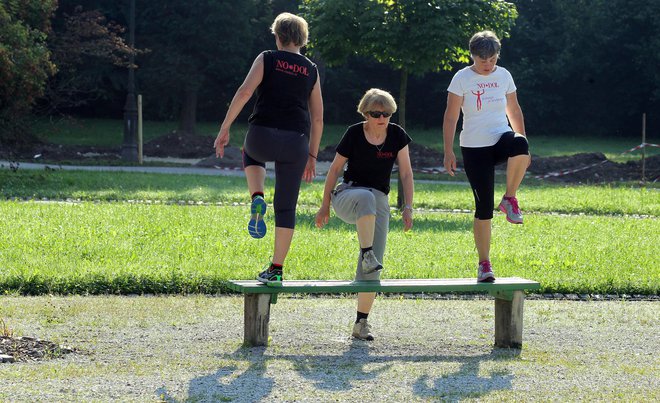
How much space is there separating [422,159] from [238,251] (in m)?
22.4

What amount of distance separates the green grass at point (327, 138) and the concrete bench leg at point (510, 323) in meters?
29.9

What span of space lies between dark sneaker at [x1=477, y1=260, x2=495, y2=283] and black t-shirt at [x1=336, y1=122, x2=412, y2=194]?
2.98 feet

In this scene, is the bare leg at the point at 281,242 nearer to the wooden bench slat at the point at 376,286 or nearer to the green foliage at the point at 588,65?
the wooden bench slat at the point at 376,286

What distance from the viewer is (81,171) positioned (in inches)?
964

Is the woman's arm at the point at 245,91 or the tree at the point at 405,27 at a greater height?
the tree at the point at 405,27

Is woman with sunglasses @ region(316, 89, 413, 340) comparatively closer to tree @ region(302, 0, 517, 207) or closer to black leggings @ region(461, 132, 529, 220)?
black leggings @ region(461, 132, 529, 220)

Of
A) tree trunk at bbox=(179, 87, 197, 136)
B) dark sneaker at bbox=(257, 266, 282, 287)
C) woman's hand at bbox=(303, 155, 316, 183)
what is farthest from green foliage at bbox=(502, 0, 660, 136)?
dark sneaker at bbox=(257, 266, 282, 287)

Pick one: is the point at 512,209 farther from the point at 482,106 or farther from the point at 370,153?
the point at 370,153

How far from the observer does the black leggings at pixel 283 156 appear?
24.3ft

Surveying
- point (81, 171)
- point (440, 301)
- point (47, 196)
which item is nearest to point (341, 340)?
point (440, 301)

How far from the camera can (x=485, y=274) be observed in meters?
7.75

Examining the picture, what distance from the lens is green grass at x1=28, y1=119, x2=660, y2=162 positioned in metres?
40.3

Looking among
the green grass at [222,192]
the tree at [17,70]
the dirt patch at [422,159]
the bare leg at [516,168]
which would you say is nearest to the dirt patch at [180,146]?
the dirt patch at [422,159]

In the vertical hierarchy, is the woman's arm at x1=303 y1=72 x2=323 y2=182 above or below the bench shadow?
above
